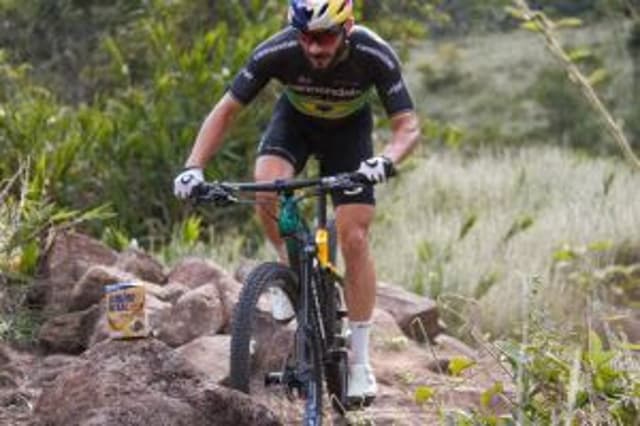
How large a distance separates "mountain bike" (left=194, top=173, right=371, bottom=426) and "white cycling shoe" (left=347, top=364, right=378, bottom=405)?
0.09 meters

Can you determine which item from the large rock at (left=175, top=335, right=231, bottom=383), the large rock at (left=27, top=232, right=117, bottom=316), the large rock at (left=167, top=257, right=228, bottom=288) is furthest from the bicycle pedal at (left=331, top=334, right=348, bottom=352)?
the large rock at (left=27, top=232, right=117, bottom=316)

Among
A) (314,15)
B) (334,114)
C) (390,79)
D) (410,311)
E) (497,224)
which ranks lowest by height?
(410,311)

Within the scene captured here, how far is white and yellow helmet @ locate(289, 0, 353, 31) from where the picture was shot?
224 inches

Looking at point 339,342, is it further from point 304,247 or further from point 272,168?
point 272,168

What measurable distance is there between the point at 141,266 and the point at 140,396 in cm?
338

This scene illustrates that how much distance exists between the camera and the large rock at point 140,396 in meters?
4.80

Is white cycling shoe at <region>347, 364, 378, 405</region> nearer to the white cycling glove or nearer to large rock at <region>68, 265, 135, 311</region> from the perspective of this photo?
the white cycling glove

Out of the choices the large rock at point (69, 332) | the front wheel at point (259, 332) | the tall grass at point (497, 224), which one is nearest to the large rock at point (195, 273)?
the large rock at point (69, 332)

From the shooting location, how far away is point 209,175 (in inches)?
451

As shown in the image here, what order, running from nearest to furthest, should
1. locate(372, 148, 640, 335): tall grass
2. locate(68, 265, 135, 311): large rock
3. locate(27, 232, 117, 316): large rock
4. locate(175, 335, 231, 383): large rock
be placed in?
locate(175, 335, 231, 383): large rock → locate(68, 265, 135, 311): large rock → locate(27, 232, 117, 316): large rock → locate(372, 148, 640, 335): tall grass

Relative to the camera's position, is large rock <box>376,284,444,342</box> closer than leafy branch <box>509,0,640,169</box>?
Result: No

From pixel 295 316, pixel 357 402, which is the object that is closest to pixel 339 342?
pixel 357 402

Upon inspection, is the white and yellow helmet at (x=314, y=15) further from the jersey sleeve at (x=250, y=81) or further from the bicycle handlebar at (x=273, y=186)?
the bicycle handlebar at (x=273, y=186)

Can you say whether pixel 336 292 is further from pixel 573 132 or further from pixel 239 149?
pixel 573 132
